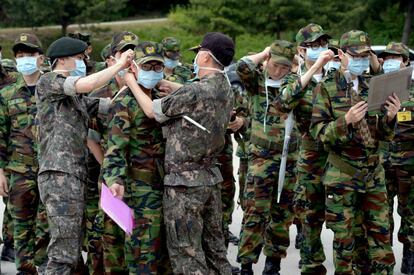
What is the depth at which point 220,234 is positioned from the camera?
619cm

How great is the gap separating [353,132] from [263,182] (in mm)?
1306

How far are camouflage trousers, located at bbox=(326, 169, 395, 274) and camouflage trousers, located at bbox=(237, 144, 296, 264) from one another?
3.09 ft

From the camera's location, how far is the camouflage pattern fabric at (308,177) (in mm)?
6797

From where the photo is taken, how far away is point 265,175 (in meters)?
7.31

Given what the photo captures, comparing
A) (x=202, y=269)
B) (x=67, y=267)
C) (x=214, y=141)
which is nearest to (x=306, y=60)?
(x=214, y=141)

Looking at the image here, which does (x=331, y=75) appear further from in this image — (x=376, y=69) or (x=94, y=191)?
(x=94, y=191)

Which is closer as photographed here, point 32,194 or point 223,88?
point 223,88

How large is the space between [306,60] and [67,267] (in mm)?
2906

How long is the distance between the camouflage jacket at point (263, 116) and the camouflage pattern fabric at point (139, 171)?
1713mm

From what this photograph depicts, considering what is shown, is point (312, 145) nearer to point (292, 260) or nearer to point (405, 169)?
point (405, 169)

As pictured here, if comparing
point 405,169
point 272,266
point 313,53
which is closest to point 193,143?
point 313,53

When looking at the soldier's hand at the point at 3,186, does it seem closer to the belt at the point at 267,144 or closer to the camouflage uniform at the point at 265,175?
the camouflage uniform at the point at 265,175

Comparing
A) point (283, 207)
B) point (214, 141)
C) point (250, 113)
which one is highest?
point (214, 141)

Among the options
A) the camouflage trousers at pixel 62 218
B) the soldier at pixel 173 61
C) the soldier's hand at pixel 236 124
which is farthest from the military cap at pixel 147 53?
the soldier at pixel 173 61
